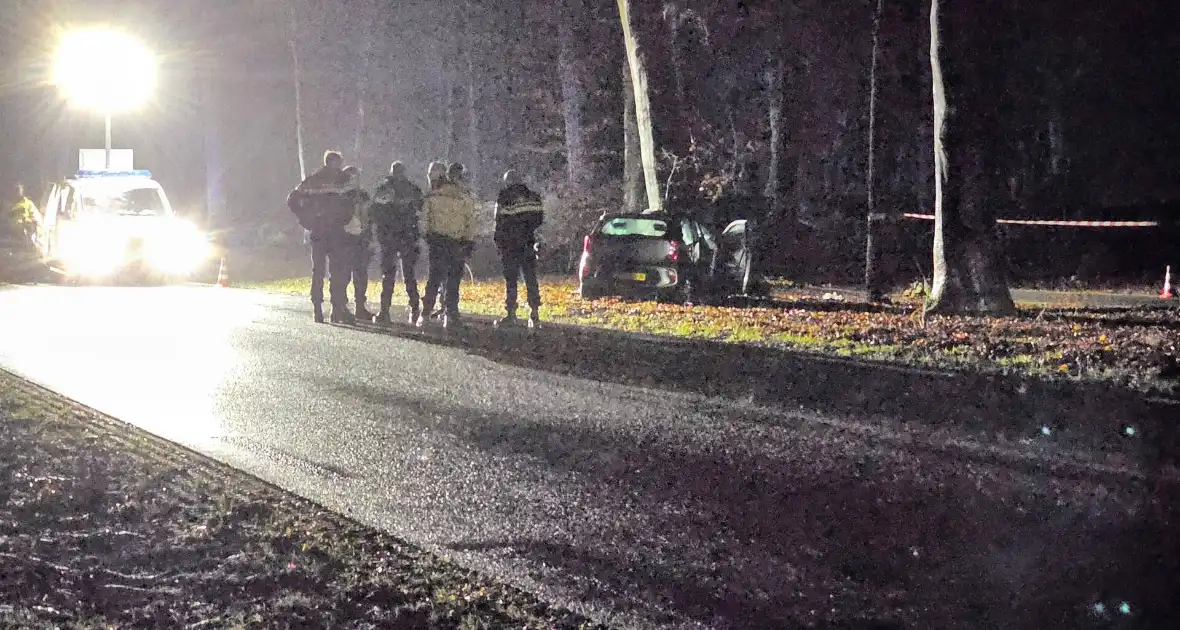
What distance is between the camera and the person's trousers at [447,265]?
1470cm

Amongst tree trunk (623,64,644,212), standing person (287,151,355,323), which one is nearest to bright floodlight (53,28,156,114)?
tree trunk (623,64,644,212)

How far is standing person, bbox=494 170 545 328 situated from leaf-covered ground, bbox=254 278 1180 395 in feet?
5.74

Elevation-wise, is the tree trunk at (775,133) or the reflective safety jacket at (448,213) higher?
the tree trunk at (775,133)

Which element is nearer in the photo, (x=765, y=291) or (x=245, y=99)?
(x=765, y=291)

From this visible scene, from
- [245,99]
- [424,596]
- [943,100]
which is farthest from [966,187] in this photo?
[245,99]

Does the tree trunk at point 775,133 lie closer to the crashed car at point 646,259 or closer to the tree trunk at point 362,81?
the crashed car at point 646,259

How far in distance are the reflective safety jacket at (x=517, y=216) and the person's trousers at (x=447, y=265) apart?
23.1 inches

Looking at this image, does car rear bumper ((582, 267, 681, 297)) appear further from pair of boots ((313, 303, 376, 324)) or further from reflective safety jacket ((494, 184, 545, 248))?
reflective safety jacket ((494, 184, 545, 248))

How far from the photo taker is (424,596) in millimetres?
4801

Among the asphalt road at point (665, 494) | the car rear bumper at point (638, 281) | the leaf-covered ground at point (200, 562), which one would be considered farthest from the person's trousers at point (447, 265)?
the leaf-covered ground at point (200, 562)

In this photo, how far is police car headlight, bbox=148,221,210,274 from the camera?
2395 centimetres

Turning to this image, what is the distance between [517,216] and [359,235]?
2767 mm

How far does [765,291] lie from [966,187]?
5.37 m

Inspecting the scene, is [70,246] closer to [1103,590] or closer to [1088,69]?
[1103,590]
